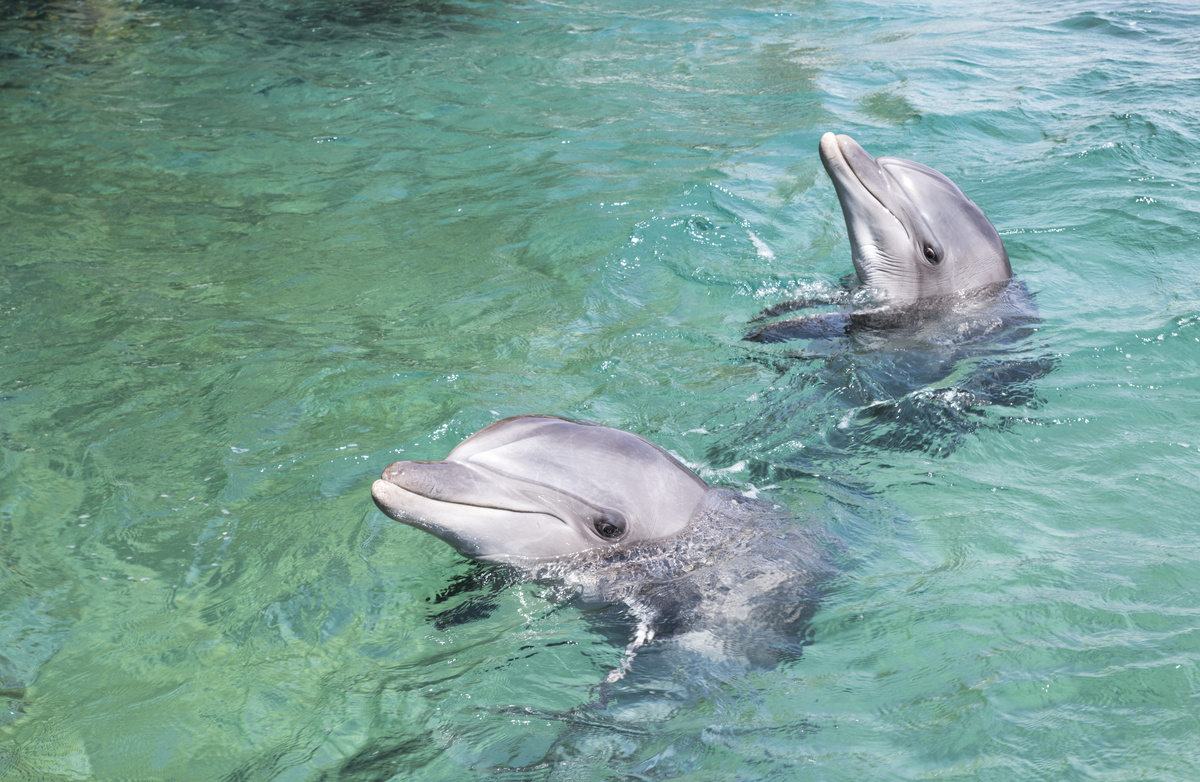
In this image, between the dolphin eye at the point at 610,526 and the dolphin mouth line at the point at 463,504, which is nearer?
the dolphin mouth line at the point at 463,504

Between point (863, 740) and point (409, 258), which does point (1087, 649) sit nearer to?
point (863, 740)

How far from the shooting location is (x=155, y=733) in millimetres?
3652

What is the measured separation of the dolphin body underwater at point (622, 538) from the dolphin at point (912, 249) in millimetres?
2547

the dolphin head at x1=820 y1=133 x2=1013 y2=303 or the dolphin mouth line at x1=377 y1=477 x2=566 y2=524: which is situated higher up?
the dolphin head at x1=820 y1=133 x2=1013 y2=303

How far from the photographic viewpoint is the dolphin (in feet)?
21.5

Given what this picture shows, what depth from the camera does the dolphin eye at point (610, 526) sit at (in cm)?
417

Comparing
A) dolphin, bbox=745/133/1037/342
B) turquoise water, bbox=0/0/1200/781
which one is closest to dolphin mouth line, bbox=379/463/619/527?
turquoise water, bbox=0/0/1200/781

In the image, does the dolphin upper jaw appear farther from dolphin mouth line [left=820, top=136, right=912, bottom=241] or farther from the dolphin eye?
the dolphin eye

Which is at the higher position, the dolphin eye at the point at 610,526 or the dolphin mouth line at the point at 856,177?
the dolphin mouth line at the point at 856,177

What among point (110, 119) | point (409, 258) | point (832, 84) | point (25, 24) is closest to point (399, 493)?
point (409, 258)

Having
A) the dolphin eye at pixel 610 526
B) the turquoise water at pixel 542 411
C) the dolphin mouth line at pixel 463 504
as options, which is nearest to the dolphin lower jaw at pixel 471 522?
the dolphin mouth line at pixel 463 504

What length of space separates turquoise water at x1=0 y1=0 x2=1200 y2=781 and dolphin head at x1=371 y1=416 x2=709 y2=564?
315 millimetres

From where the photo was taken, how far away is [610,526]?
4.18m

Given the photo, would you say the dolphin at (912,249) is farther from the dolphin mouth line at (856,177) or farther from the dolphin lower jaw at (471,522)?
the dolphin lower jaw at (471,522)
